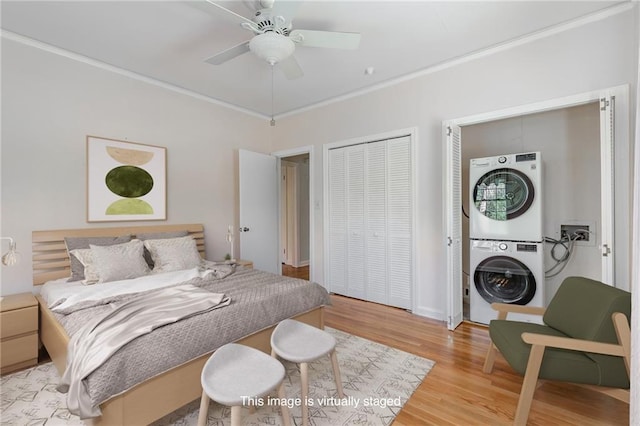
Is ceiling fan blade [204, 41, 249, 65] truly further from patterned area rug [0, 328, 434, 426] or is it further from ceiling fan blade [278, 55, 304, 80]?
patterned area rug [0, 328, 434, 426]

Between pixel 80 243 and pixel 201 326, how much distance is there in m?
1.93

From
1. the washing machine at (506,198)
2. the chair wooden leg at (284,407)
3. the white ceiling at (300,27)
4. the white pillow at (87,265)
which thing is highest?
the white ceiling at (300,27)

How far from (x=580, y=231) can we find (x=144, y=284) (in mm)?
4083

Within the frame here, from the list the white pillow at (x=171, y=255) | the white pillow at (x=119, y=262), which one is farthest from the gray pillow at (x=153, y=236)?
the white pillow at (x=119, y=262)

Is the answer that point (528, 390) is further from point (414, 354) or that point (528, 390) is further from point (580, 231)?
point (580, 231)

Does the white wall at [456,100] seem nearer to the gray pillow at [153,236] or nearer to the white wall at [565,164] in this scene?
the white wall at [565,164]

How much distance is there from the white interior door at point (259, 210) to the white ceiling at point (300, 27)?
1290 mm

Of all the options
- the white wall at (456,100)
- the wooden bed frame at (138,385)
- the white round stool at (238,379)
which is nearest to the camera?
the white round stool at (238,379)

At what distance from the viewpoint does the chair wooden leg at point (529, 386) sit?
5.36ft

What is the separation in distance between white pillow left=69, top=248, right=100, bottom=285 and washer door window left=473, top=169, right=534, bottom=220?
3776 mm

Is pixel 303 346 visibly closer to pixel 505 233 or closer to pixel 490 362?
pixel 490 362

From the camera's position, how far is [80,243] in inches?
110

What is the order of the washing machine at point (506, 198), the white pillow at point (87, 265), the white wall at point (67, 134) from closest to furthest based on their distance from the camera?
the white pillow at point (87, 265) < the white wall at point (67, 134) < the washing machine at point (506, 198)

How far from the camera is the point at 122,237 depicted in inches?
121
